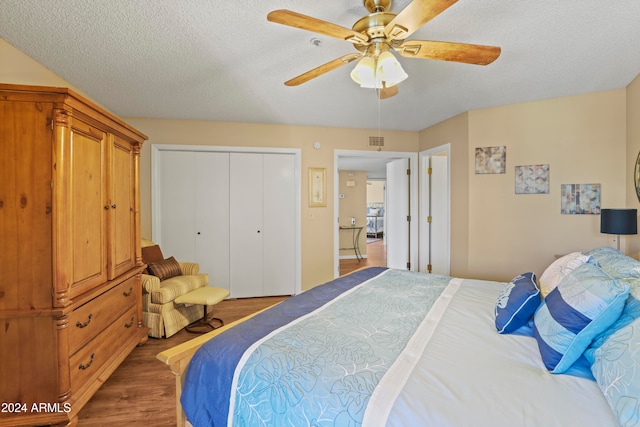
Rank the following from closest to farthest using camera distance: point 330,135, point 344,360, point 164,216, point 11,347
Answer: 1. point 344,360
2. point 11,347
3. point 164,216
4. point 330,135

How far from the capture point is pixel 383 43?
1527 mm

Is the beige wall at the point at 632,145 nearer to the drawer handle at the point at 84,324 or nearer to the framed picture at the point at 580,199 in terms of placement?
the framed picture at the point at 580,199

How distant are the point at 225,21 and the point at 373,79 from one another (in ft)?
3.27

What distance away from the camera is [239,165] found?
158 inches

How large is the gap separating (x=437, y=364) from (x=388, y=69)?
1419 millimetres

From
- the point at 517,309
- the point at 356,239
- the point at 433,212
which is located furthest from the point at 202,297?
the point at 356,239

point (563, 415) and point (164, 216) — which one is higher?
point (164, 216)

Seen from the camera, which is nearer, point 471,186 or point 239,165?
point 471,186

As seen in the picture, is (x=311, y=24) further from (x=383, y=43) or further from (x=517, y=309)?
Result: (x=517, y=309)

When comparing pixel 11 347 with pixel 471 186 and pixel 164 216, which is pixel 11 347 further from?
pixel 471 186

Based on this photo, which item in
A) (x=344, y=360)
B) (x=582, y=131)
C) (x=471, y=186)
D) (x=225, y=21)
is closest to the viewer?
(x=344, y=360)

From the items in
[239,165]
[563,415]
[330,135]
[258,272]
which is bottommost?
[258,272]

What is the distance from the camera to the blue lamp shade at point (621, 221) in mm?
2297

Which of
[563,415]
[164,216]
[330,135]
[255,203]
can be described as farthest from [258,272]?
[563,415]
